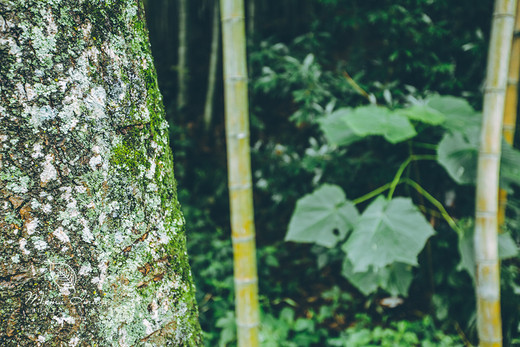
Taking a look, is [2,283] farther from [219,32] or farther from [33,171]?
[219,32]

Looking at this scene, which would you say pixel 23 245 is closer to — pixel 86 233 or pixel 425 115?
pixel 86 233

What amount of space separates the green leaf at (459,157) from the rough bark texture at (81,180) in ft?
4.37

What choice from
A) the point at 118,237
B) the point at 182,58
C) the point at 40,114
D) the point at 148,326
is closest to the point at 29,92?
the point at 40,114

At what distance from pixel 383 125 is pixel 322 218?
0.49 m

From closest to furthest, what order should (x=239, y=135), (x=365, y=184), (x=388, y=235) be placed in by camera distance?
(x=239, y=135), (x=388, y=235), (x=365, y=184)

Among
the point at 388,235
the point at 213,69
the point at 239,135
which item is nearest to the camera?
the point at 239,135

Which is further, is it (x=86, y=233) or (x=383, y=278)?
(x=383, y=278)

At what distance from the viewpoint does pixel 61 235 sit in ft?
1.72

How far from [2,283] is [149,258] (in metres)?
0.20

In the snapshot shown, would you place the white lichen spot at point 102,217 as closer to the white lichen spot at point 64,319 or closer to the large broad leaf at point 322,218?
the white lichen spot at point 64,319

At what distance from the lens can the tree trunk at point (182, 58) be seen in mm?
3432

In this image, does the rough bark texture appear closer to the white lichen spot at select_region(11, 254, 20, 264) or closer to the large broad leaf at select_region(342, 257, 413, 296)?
the white lichen spot at select_region(11, 254, 20, 264)

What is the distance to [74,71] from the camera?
52 centimetres

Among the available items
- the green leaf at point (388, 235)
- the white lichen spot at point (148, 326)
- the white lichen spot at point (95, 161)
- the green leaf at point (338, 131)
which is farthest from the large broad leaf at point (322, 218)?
the white lichen spot at point (95, 161)
